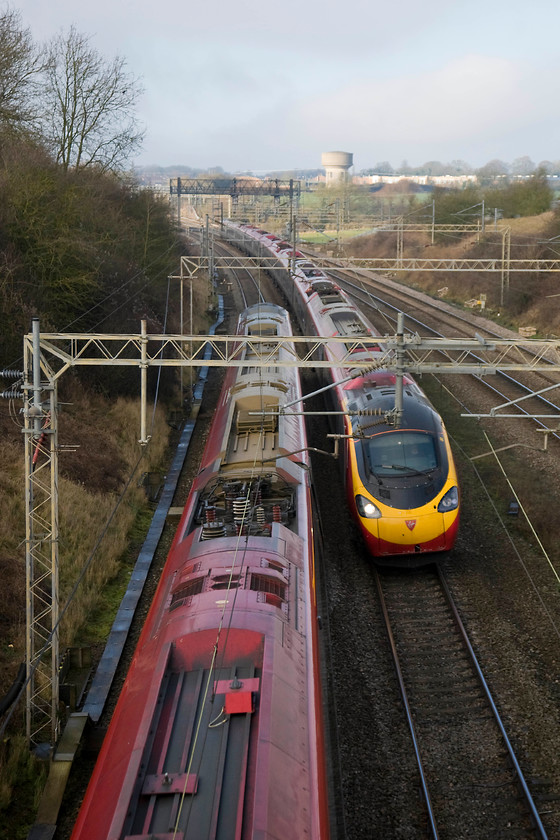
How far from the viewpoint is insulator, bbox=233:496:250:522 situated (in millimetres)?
12255

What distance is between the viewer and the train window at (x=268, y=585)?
9.71 meters

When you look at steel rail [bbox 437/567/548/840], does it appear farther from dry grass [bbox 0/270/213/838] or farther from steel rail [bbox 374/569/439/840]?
dry grass [bbox 0/270/213/838]

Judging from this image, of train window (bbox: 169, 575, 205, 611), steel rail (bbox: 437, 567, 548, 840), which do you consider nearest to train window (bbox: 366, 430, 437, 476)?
steel rail (bbox: 437, 567, 548, 840)

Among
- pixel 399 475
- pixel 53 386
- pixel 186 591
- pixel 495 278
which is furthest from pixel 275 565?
pixel 495 278

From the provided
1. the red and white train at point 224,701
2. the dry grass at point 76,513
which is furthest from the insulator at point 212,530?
the dry grass at point 76,513

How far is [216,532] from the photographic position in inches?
460

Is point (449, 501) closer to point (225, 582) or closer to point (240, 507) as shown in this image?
point (240, 507)

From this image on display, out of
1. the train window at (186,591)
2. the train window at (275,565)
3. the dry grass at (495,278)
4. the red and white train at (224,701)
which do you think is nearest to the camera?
the red and white train at (224,701)

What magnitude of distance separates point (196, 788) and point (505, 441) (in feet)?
58.3

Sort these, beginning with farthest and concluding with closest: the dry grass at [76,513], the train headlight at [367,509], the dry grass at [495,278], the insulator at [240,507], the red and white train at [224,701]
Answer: the dry grass at [495,278], the train headlight at [367,509], the insulator at [240,507], the dry grass at [76,513], the red and white train at [224,701]

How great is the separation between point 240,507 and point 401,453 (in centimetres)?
398

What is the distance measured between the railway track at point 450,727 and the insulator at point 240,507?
126 inches

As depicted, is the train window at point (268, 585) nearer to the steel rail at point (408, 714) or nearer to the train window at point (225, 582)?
the train window at point (225, 582)

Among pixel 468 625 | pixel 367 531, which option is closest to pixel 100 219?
pixel 367 531
